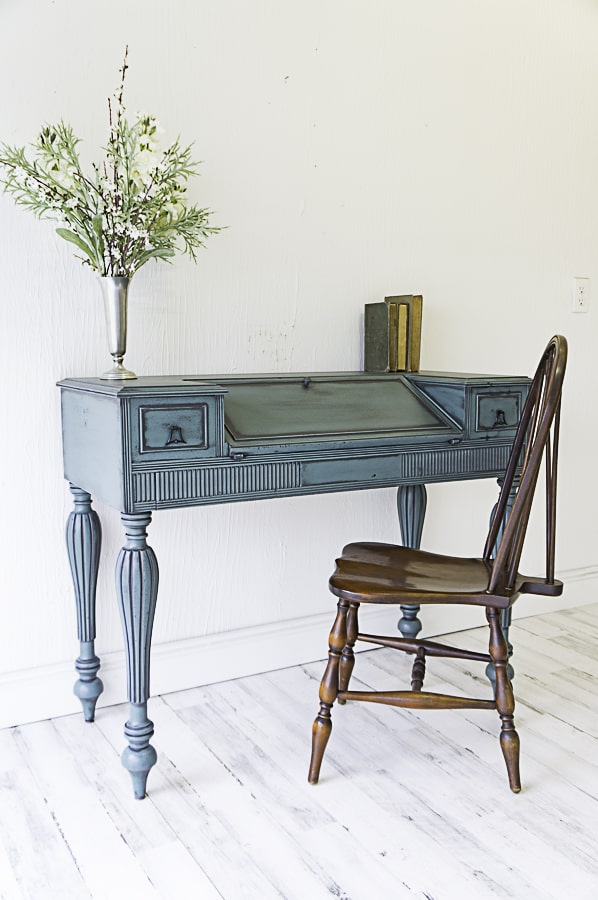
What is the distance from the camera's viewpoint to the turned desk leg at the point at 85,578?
214 centimetres

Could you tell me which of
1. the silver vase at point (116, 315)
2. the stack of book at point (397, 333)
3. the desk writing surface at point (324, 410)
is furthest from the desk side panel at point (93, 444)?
the stack of book at point (397, 333)

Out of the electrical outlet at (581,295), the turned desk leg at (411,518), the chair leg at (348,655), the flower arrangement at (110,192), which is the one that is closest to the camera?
the flower arrangement at (110,192)

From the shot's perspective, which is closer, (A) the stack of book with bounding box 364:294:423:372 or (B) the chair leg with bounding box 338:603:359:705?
(B) the chair leg with bounding box 338:603:359:705

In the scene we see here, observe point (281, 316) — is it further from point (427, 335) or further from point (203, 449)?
point (203, 449)

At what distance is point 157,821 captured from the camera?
1774 millimetres

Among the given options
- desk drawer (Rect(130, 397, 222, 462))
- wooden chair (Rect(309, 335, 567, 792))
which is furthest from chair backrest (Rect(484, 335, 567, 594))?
desk drawer (Rect(130, 397, 222, 462))

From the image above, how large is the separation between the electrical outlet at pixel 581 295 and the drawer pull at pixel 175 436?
5.98 feet

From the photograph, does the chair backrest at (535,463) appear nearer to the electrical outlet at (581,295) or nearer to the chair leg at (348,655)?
the chair leg at (348,655)

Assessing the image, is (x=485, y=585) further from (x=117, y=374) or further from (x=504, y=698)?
(x=117, y=374)

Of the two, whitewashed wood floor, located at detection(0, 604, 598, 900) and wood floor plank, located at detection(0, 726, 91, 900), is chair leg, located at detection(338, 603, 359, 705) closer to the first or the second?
whitewashed wood floor, located at detection(0, 604, 598, 900)

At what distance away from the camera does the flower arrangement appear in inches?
77.2

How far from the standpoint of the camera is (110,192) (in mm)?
1956

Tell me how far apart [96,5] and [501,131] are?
1.35 metres

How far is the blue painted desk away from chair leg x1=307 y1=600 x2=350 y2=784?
0.32 m
